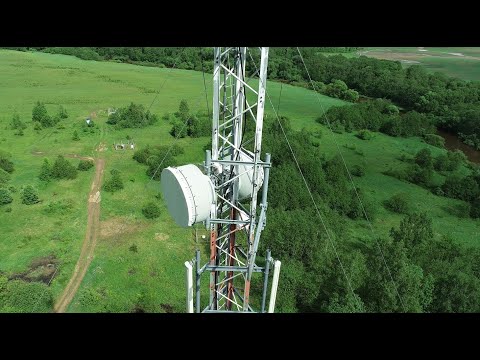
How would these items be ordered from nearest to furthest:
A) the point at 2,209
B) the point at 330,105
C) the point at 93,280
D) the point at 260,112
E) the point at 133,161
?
the point at 260,112 < the point at 93,280 < the point at 2,209 < the point at 133,161 < the point at 330,105

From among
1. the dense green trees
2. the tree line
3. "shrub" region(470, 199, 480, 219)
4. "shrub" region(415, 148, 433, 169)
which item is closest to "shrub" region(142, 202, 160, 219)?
the dense green trees

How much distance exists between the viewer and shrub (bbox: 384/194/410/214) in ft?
76.6

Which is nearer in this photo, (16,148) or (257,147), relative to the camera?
(257,147)

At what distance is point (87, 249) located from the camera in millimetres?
18750

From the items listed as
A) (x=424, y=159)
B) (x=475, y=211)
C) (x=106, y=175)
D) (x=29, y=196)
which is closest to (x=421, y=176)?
(x=424, y=159)

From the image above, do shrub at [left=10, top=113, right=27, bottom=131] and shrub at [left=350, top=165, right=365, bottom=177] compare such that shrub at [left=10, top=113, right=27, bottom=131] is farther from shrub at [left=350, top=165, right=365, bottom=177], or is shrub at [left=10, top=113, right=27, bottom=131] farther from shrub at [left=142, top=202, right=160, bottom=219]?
shrub at [left=350, top=165, right=365, bottom=177]

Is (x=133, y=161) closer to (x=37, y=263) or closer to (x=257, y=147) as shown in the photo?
(x=37, y=263)

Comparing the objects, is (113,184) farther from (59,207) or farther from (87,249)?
(87,249)

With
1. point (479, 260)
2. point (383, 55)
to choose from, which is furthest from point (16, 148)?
point (383, 55)

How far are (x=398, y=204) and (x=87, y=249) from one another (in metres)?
17.5

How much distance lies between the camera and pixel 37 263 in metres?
17.6

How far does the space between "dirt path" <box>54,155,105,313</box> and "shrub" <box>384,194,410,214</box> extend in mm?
16923

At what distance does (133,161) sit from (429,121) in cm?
2850

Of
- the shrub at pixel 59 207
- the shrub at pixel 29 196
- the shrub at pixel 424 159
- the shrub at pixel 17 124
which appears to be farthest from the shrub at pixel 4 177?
the shrub at pixel 424 159
